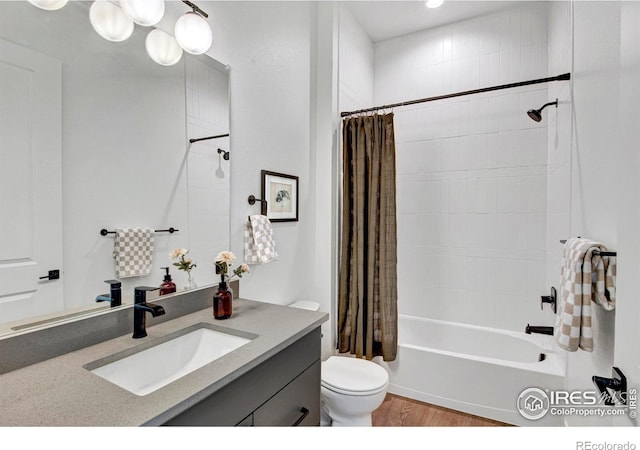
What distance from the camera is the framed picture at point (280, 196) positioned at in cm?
178

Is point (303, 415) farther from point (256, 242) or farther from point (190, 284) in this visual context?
point (256, 242)

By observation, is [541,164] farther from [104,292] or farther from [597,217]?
[104,292]

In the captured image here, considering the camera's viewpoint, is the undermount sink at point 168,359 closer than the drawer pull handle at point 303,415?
Yes

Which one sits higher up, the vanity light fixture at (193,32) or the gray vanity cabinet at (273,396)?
the vanity light fixture at (193,32)

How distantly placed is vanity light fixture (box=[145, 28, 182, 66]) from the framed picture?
0.69 meters

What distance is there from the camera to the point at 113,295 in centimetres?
106

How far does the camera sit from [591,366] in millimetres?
1251

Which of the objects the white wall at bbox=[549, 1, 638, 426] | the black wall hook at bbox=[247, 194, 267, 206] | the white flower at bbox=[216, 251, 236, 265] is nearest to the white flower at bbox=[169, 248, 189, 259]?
the white flower at bbox=[216, 251, 236, 265]

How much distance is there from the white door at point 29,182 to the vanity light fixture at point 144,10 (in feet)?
1.05

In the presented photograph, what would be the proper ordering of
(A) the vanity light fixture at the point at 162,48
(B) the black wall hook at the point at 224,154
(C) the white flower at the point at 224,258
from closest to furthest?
(A) the vanity light fixture at the point at 162,48
(C) the white flower at the point at 224,258
(B) the black wall hook at the point at 224,154

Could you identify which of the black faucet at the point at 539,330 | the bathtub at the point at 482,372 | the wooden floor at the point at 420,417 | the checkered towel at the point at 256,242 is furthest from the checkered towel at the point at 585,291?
the checkered towel at the point at 256,242

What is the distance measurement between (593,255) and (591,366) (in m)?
0.59

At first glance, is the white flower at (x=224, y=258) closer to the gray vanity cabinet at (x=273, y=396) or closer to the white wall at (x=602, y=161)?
the gray vanity cabinet at (x=273, y=396)

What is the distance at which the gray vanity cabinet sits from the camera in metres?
0.79
